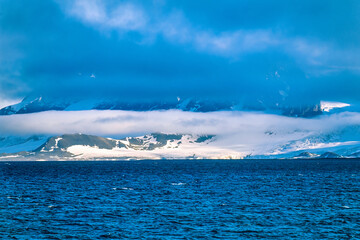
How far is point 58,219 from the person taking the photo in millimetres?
90312

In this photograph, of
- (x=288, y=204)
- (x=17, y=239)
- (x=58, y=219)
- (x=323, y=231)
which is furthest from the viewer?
(x=288, y=204)

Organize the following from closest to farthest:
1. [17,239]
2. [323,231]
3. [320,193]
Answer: [17,239]
[323,231]
[320,193]

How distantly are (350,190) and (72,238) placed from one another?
3891 inches

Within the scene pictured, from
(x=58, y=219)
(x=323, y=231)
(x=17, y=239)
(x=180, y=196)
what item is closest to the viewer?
(x=17, y=239)

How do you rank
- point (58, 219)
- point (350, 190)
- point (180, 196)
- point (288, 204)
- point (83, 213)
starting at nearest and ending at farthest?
point (58, 219) → point (83, 213) → point (288, 204) → point (180, 196) → point (350, 190)

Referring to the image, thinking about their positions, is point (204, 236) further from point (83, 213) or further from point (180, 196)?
point (180, 196)

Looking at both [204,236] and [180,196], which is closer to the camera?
[204,236]

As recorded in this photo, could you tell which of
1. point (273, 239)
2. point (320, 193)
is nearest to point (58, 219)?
point (273, 239)

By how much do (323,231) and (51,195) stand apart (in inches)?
3071

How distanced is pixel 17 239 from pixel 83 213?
2450 cm

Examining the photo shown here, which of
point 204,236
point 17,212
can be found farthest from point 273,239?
point 17,212

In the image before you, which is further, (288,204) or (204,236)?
(288,204)

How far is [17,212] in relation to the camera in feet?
323

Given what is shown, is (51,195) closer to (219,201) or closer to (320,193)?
(219,201)
